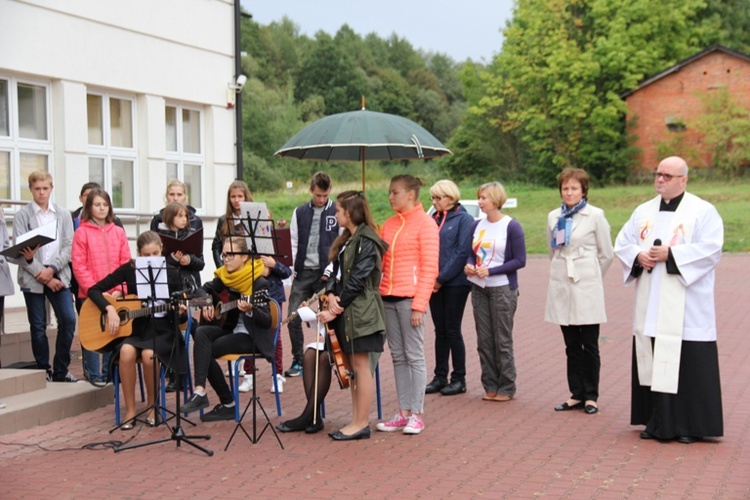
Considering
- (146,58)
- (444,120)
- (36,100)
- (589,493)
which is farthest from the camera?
(444,120)

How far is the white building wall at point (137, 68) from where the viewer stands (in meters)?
12.6

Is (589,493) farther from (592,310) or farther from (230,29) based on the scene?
(230,29)

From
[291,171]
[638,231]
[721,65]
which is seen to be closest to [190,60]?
[638,231]

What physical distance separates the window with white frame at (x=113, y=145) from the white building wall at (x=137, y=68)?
11 cm

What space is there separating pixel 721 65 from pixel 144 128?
139 feet

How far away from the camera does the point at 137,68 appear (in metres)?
14.4

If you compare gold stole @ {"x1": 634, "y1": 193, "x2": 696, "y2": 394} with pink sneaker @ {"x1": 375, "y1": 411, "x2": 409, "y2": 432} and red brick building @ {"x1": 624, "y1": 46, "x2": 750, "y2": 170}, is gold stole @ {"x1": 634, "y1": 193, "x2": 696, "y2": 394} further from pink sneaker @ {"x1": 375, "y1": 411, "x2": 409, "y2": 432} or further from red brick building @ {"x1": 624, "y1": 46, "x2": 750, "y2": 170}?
red brick building @ {"x1": 624, "y1": 46, "x2": 750, "y2": 170}

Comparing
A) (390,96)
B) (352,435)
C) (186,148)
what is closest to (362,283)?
(352,435)

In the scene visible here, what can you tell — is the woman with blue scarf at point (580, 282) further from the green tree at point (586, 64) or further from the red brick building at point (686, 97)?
the green tree at point (586, 64)

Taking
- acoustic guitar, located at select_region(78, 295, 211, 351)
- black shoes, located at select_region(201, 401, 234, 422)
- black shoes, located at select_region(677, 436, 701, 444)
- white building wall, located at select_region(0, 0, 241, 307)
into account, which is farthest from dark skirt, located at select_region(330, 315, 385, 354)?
white building wall, located at select_region(0, 0, 241, 307)

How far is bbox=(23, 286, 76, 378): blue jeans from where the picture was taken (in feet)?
29.5

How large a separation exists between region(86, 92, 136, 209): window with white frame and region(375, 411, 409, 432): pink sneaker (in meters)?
7.90

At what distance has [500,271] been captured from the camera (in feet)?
28.1

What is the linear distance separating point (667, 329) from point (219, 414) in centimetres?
369
